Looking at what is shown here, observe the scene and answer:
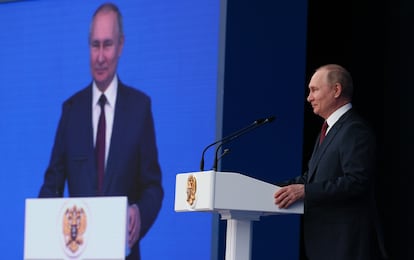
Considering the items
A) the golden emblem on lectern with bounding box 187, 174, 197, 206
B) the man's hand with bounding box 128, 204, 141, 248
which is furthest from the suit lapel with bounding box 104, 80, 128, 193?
the golden emblem on lectern with bounding box 187, 174, 197, 206

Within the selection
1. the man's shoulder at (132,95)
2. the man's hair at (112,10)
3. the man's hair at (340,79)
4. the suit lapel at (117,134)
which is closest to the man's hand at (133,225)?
the suit lapel at (117,134)

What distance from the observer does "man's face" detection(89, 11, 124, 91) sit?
6.57 m

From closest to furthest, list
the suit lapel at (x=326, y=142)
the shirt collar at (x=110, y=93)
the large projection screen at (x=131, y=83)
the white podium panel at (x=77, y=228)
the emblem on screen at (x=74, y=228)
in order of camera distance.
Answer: the suit lapel at (x=326, y=142), the white podium panel at (x=77, y=228), the emblem on screen at (x=74, y=228), the large projection screen at (x=131, y=83), the shirt collar at (x=110, y=93)

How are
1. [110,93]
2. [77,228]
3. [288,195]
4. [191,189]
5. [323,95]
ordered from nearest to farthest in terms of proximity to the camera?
[288,195]
[191,189]
[323,95]
[77,228]
[110,93]

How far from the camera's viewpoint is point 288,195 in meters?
3.96

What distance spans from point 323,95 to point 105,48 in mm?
2692

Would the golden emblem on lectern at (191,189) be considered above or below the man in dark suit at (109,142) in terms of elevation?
below

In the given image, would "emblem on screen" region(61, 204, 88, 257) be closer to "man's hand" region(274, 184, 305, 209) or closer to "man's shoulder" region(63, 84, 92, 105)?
"man's shoulder" region(63, 84, 92, 105)

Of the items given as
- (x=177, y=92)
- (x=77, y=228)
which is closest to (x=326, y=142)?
(x=77, y=228)

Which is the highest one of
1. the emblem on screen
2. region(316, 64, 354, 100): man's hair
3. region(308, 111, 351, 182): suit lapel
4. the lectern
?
region(316, 64, 354, 100): man's hair

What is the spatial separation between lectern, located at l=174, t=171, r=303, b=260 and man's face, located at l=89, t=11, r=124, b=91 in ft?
8.50

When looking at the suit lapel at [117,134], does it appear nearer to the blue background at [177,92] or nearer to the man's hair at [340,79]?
the blue background at [177,92]

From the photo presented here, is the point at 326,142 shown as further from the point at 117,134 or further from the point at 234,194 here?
the point at 117,134

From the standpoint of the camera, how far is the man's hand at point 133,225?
6211 mm
